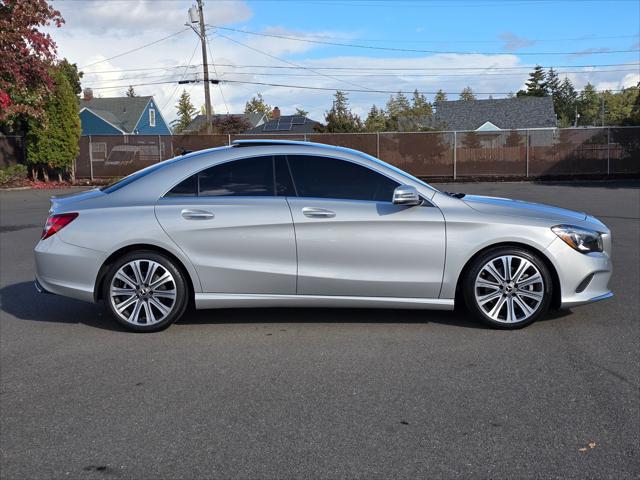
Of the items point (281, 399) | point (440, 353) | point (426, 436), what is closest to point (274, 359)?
point (281, 399)

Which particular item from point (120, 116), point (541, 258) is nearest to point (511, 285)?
point (541, 258)

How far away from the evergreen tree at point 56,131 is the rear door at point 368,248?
916 inches

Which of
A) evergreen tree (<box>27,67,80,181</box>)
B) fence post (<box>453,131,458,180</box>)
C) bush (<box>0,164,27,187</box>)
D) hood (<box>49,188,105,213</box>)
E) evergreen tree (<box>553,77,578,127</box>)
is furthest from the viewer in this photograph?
evergreen tree (<box>553,77,578,127</box>)

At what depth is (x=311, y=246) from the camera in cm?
561

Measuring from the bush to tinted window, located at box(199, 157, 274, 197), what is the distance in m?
22.3

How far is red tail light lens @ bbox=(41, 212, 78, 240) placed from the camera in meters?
5.77

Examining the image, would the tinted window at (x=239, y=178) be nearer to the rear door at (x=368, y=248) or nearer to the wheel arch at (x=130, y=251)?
the rear door at (x=368, y=248)

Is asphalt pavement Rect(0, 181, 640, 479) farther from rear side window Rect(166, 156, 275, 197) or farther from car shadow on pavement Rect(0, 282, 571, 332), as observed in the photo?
rear side window Rect(166, 156, 275, 197)

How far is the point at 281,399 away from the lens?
427cm

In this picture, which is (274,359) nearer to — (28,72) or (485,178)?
(28,72)

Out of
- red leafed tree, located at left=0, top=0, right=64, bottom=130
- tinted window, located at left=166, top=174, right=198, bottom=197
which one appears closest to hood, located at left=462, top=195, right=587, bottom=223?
tinted window, located at left=166, top=174, right=198, bottom=197

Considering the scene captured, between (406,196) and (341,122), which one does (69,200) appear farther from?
(341,122)

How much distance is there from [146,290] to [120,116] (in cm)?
6250

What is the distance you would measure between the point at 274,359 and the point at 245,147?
196 centimetres
